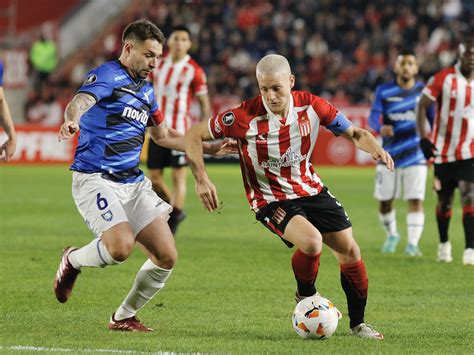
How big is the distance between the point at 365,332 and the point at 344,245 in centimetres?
57

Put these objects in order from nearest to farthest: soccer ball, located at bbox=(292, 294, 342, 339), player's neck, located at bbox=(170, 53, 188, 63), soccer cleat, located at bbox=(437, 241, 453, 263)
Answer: soccer ball, located at bbox=(292, 294, 342, 339) < soccer cleat, located at bbox=(437, 241, 453, 263) < player's neck, located at bbox=(170, 53, 188, 63)

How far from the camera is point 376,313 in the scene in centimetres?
812

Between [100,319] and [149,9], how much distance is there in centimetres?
2664

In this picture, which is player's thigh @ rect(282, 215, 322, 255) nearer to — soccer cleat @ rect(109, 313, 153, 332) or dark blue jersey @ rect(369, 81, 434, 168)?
soccer cleat @ rect(109, 313, 153, 332)

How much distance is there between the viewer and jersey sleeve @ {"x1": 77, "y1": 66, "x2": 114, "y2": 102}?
7005 millimetres

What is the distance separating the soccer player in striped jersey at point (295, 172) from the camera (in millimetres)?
7047

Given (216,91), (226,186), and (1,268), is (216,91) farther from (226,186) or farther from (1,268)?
(1,268)

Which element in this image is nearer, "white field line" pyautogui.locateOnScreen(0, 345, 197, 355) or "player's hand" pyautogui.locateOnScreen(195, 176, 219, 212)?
"white field line" pyautogui.locateOnScreen(0, 345, 197, 355)

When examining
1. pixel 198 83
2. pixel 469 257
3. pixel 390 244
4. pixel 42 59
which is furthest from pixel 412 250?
pixel 42 59

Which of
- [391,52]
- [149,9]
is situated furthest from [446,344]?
[149,9]

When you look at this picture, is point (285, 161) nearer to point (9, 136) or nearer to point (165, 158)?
point (9, 136)

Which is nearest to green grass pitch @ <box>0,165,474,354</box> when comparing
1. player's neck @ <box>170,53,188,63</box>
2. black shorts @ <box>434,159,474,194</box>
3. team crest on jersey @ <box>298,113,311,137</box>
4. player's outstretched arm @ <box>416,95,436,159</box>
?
black shorts @ <box>434,159,474,194</box>

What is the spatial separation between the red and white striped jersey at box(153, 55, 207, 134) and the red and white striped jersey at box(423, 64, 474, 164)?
121 inches

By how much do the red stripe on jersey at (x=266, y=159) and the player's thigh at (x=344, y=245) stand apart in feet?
1.36
